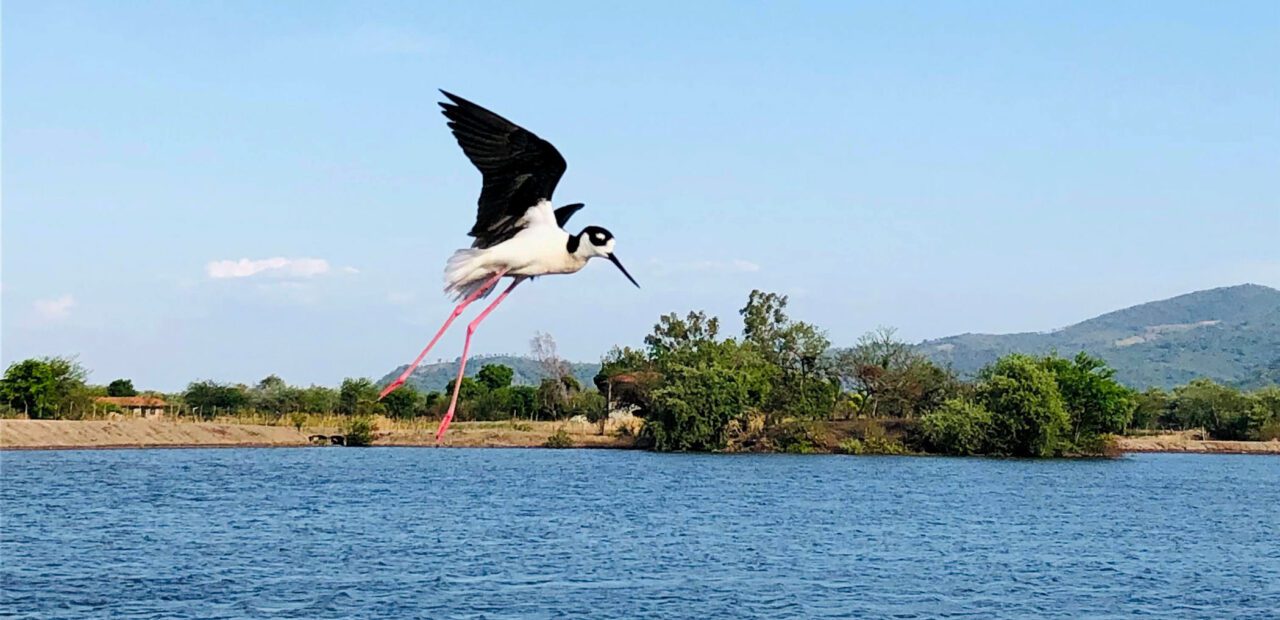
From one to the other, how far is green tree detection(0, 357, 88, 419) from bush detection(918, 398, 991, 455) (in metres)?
50.7

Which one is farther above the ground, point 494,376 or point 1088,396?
point 494,376

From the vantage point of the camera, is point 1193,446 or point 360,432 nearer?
point 360,432

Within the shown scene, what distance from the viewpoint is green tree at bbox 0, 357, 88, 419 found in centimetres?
8419

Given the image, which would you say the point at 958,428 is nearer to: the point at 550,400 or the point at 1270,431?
the point at 550,400

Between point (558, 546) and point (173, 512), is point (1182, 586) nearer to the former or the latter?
point (558, 546)

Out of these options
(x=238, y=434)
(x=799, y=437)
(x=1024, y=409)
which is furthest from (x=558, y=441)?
(x=1024, y=409)

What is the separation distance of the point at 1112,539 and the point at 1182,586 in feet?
34.7

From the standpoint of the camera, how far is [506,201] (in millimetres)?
7668

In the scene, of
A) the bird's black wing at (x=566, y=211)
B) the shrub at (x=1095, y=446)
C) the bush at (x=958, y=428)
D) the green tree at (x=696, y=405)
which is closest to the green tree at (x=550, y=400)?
the green tree at (x=696, y=405)

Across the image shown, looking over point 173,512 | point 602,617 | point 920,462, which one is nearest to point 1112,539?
point 602,617

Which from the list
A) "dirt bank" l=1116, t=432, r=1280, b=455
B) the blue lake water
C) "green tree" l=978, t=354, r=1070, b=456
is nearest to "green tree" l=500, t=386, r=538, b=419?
the blue lake water

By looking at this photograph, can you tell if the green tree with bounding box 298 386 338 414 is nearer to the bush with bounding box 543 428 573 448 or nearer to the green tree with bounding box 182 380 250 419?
the green tree with bounding box 182 380 250 419

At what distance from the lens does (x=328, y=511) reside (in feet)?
164

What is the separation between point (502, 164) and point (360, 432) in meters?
86.4
